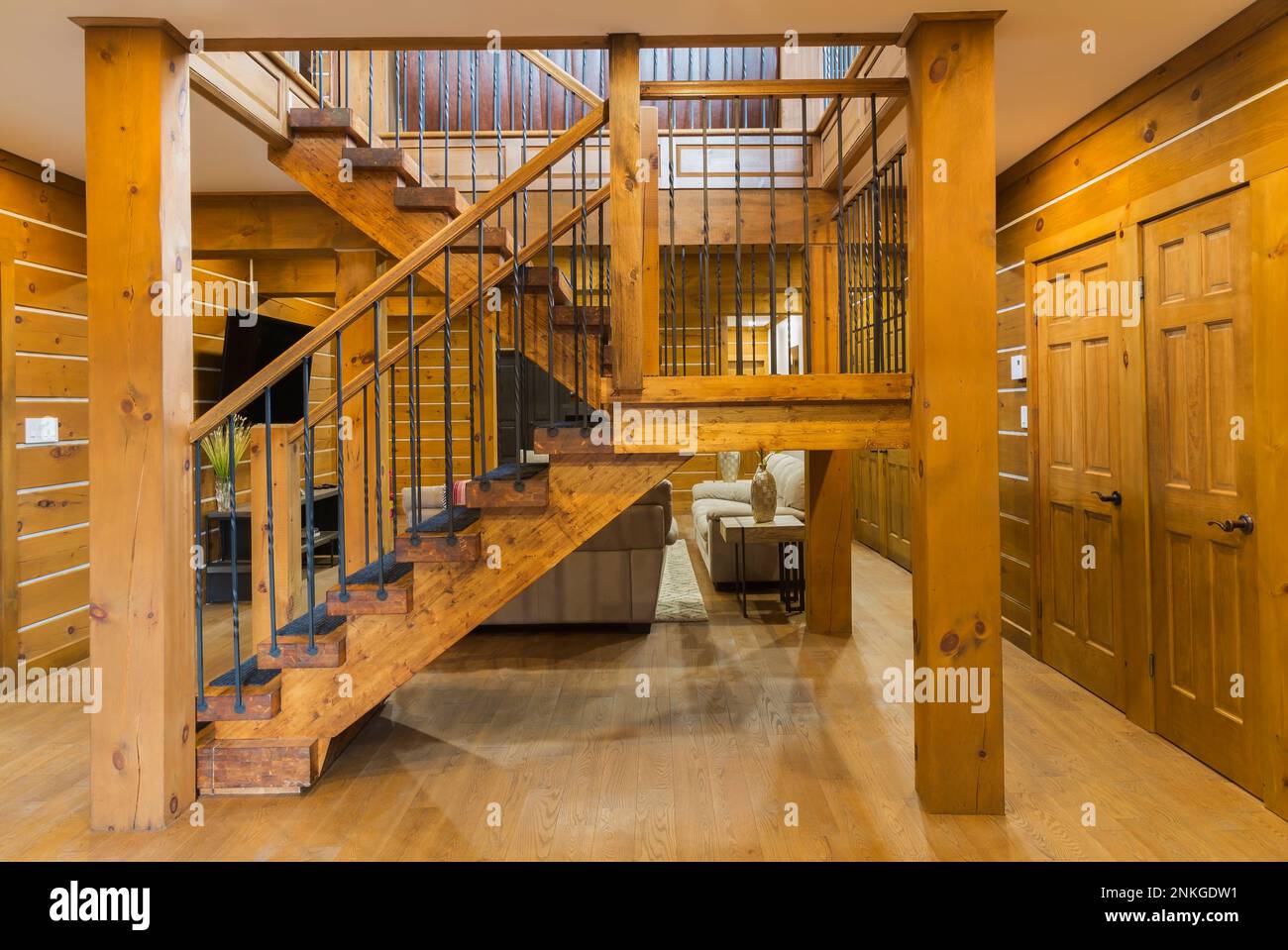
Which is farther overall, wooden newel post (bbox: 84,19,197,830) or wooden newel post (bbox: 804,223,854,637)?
wooden newel post (bbox: 804,223,854,637)

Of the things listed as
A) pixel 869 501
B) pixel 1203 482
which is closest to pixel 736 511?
pixel 869 501

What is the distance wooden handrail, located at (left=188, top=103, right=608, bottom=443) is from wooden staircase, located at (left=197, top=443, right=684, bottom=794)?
0.68m

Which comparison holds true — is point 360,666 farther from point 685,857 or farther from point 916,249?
point 916,249

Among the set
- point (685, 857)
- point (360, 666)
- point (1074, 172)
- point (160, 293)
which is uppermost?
point (1074, 172)

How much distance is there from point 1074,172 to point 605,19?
2245mm

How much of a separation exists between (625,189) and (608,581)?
8.44ft

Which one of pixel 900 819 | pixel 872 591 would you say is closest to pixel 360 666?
pixel 900 819

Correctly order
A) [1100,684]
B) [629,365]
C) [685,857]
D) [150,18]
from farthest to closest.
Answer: [1100,684], [629,365], [150,18], [685,857]

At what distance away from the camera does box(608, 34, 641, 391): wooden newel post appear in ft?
8.67

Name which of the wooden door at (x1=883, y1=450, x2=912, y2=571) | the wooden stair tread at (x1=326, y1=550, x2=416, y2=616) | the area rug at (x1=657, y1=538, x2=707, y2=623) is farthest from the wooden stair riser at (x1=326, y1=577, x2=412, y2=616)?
the wooden door at (x1=883, y1=450, x2=912, y2=571)

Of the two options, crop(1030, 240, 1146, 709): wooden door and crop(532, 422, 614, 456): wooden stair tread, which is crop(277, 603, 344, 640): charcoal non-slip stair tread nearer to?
crop(532, 422, 614, 456): wooden stair tread

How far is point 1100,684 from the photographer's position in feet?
11.6

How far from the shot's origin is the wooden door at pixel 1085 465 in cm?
332

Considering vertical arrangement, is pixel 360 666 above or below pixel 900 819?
above
